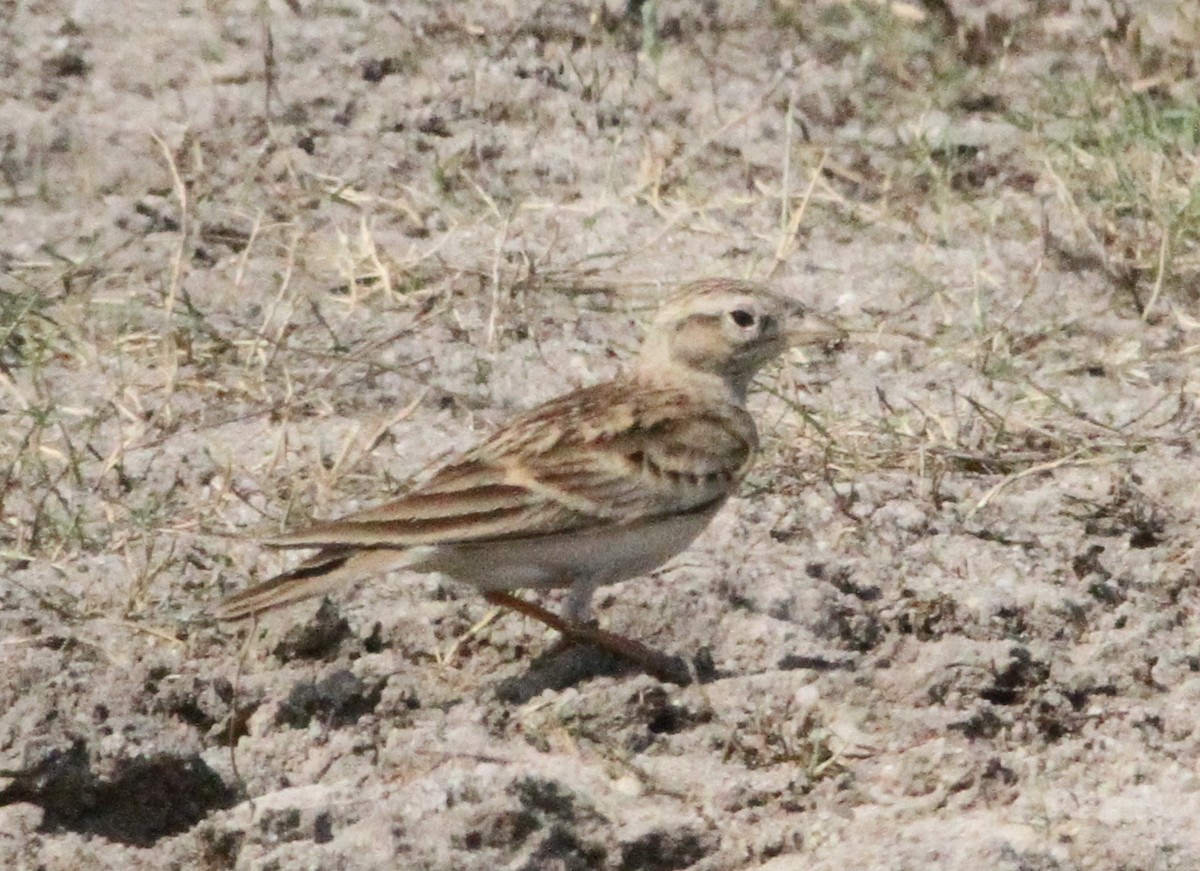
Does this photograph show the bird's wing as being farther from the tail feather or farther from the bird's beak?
the bird's beak

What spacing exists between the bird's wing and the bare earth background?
12.4 inches

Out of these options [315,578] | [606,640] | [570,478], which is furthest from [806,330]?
[315,578]

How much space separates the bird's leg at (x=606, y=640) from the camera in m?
5.80

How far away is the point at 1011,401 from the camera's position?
7629mm

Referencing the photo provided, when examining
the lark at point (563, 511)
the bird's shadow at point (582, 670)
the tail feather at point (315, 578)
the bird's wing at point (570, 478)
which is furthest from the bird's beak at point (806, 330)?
the tail feather at point (315, 578)

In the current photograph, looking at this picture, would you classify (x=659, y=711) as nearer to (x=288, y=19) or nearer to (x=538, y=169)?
(x=538, y=169)

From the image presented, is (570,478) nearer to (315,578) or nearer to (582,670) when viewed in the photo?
(582,670)

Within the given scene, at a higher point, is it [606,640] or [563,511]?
[563,511]

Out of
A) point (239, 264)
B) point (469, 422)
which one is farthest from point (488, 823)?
point (239, 264)

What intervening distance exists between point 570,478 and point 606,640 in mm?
406

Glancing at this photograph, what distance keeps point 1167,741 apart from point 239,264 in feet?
12.6

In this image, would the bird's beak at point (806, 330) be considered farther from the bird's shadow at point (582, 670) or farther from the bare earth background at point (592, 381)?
the bird's shadow at point (582, 670)

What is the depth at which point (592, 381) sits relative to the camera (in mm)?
7836

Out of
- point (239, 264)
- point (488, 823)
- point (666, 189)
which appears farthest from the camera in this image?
point (666, 189)
